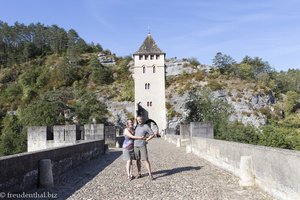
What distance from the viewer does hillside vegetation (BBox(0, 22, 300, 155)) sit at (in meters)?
45.2

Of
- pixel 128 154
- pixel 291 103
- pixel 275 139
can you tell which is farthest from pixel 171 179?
pixel 291 103

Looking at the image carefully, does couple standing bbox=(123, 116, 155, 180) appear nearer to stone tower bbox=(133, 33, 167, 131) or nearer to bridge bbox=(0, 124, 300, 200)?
bridge bbox=(0, 124, 300, 200)

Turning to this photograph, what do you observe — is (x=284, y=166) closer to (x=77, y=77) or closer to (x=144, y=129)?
(x=144, y=129)

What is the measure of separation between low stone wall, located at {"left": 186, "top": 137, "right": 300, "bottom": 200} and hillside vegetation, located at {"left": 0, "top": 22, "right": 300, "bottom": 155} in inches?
867

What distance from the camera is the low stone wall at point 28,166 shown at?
301 inches

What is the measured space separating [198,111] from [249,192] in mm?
32073

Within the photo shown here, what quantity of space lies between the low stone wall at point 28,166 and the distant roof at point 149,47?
185 feet

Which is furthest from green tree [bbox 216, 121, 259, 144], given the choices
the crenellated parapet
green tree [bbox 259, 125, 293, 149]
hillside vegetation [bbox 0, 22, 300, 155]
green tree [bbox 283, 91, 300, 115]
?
green tree [bbox 283, 91, 300, 115]

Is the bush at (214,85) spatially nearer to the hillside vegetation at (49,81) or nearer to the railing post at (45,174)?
the hillside vegetation at (49,81)

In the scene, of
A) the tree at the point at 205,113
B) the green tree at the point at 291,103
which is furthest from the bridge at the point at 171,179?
the green tree at the point at 291,103

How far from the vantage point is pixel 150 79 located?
69312mm

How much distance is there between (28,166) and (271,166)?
4.81 metres

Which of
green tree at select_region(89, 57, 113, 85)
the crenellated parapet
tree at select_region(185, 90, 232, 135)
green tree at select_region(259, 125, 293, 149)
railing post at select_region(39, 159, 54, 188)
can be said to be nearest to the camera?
railing post at select_region(39, 159, 54, 188)

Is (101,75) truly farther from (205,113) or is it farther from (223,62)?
(205,113)
